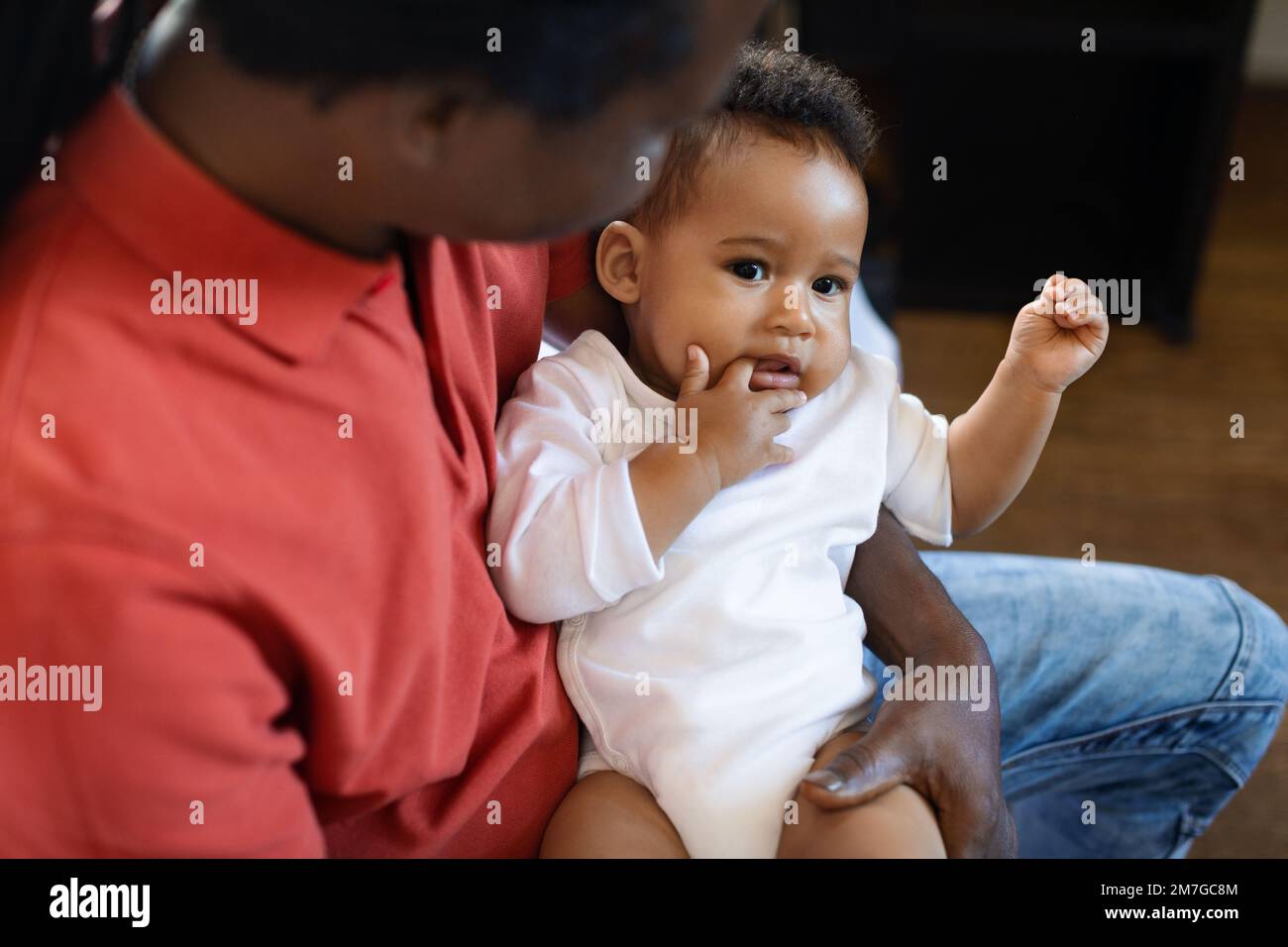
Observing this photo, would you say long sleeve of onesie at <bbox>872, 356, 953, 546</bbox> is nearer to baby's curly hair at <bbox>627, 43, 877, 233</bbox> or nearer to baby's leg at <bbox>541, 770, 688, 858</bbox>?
baby's curly hair at <bbox>627, 43, 877, 233</bbox>

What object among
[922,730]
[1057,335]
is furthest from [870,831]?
[1057,335]

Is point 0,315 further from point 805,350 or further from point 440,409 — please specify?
point 805,350

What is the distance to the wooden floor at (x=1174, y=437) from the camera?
6.72 feet

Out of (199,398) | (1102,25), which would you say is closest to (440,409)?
(199,398)

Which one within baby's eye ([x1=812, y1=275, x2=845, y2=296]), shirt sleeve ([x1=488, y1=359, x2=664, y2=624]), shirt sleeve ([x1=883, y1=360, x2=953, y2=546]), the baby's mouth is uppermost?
baby's eye ([x1=812, y1=275, x2=845, y2=296])

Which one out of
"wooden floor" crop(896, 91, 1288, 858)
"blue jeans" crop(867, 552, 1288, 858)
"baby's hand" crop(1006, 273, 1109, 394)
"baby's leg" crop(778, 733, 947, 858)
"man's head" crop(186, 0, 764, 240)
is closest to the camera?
"man's head" crop(186, 0, 764, 240)

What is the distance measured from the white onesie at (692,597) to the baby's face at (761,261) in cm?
5

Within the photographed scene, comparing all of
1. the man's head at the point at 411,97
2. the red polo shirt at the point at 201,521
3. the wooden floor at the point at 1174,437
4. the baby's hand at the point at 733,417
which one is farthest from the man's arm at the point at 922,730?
the wooden floor at the point at 1174,437

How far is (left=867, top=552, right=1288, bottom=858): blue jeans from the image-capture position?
1.05 m

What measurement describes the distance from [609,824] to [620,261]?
1.26 ft

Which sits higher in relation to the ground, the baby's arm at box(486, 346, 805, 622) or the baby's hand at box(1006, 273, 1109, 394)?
the baby's hand at box(1006, 273, 1109, 394)

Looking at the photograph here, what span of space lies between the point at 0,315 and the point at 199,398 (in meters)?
0.09

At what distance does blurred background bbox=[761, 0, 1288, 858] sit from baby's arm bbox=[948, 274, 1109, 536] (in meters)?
1.38

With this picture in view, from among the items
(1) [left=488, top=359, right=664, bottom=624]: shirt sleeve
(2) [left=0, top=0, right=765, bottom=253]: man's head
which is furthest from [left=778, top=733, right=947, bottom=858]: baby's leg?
(2) [left=0, top=0, right=765, bottom=253]: man's head
